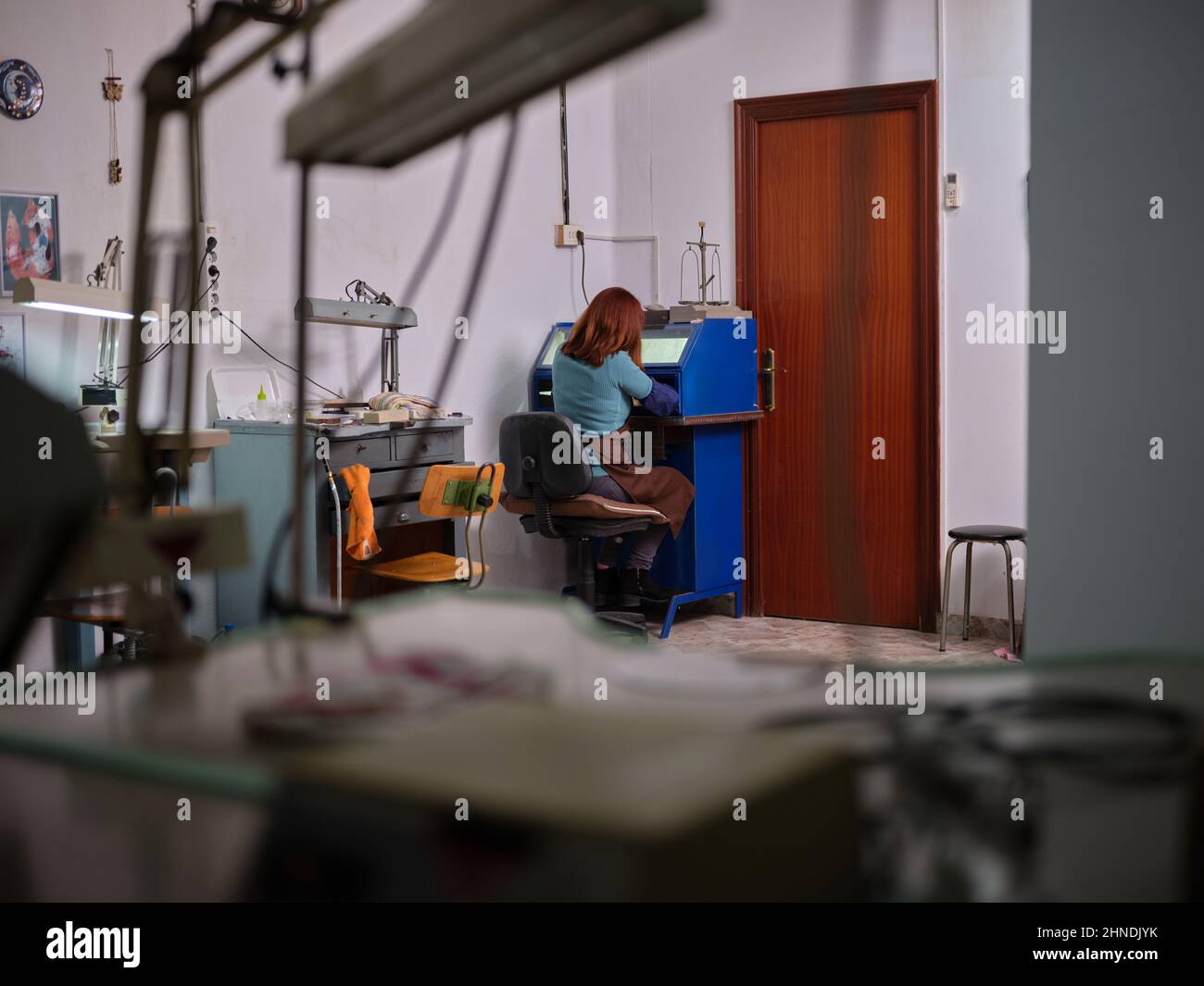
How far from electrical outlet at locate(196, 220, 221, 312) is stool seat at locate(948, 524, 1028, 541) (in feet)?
6.26

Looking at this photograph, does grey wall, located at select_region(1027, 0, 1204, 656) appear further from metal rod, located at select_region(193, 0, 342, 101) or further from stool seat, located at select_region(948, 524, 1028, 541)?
stool seat, located at select_region(948, 524, 1028, 541)

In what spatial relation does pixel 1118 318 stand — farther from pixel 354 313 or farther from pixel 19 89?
pixel 19 89

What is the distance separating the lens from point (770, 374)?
32.6 inches

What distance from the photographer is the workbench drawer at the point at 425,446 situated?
0.57 meters

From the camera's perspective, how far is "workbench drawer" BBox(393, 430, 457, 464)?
1.86 ft

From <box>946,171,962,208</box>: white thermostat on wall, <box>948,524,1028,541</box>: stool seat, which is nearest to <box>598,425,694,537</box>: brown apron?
<box>946,171,962,208</box>: white thermostat on wall

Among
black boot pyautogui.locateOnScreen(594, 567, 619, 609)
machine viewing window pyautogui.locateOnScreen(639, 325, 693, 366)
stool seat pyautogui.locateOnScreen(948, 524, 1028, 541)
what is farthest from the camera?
machine viewing window pyautogui.locateOnScreen(639, 325, 693, 366)

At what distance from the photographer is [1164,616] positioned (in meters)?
0.88

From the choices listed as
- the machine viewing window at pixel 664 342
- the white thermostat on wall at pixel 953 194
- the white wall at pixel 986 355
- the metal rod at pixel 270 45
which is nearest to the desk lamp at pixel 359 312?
the metal rod at pixel 270 45

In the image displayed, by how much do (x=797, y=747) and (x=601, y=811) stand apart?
0.08 m

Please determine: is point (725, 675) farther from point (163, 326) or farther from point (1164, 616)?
point (1164, 616)

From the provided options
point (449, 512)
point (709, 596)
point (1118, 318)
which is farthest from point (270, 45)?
point (1118, 318)
